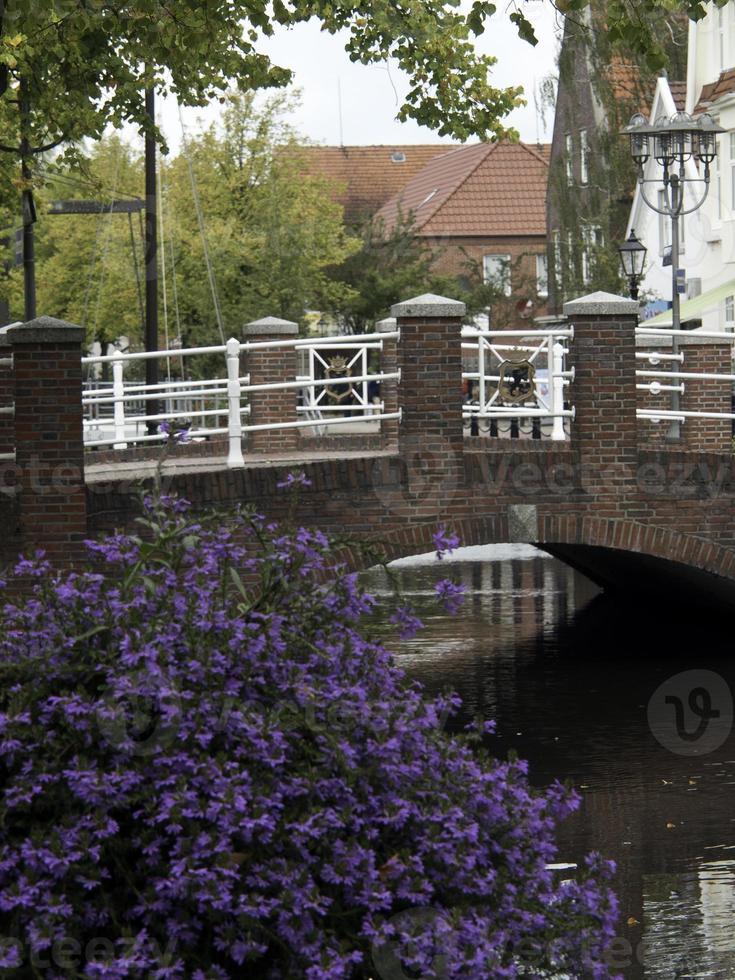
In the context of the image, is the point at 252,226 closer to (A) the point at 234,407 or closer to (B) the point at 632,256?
(B) the point at 632,256

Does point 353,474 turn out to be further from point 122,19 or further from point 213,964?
point 213,964

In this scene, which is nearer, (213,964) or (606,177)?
(213,964)

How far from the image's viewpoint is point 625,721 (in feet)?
43.4

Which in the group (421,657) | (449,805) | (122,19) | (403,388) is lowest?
(421,657)

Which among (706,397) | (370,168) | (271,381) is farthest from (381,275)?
(370,168)

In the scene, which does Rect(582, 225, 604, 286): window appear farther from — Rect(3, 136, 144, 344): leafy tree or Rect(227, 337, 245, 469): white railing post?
Rect(227, 337, 245, 469): white railing post

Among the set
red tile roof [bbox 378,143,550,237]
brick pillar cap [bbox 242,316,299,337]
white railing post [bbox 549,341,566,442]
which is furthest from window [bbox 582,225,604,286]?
white railing post [bbox 549,341,566,442]

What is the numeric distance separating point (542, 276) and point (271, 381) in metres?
41.0

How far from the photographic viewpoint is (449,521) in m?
12.9

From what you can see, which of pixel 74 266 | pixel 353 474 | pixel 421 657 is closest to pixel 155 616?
pixel 353 474

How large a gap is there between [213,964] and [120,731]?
0.65 m

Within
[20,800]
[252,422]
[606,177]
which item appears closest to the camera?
[20,800]

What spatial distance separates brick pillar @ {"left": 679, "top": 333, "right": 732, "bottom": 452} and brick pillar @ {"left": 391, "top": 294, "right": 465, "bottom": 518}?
6.03 metres

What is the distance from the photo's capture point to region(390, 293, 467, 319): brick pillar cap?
1252 cm
